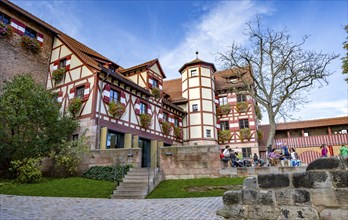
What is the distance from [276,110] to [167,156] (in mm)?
9736

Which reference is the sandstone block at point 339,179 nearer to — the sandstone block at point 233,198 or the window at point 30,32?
the sandstone block at point 233,198

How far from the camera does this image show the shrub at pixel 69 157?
43.7ft

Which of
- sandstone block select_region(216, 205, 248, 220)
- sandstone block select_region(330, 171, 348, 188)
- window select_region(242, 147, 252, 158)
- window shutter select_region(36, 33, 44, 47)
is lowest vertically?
sandstone block select_region(216, 205, 248, 220)

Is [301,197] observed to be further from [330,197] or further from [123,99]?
[123,99]

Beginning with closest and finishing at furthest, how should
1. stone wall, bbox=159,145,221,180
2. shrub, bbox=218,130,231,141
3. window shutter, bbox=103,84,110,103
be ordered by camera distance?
1. stone wall, bbox=159,145,221,180
2. window shutter, bbox=103,84,110,103
3. shrub, bbox=218,130,231,141

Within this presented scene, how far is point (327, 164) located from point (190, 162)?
908 centimetres

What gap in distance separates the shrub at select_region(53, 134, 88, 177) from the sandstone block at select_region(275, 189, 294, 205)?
444 inches

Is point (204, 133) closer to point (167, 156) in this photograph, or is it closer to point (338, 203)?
point (167, 156)

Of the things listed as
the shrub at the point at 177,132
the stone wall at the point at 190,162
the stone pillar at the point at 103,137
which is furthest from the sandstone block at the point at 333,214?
the shrub at the point at 177,132

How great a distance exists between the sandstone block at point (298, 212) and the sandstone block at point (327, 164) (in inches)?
28.3

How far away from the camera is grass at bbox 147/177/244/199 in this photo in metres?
9.33

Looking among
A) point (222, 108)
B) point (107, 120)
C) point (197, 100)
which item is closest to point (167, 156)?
point (107, 120)

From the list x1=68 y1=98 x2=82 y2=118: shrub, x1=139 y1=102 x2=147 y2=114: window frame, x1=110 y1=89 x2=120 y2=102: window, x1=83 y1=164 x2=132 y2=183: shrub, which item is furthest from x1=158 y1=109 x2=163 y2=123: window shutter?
x1=83 y1=164 x2=132 y2=183: shrub

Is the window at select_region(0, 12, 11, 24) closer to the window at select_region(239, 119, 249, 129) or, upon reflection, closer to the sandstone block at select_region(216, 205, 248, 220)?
the sandstone block at select_region(216, 205, 248, 220)
